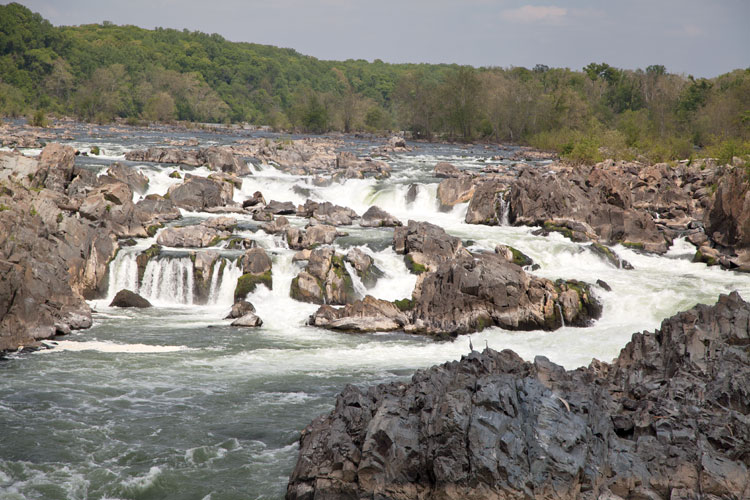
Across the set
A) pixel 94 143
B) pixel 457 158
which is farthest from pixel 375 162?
pixel 94 143

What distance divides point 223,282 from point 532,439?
59.8 feet

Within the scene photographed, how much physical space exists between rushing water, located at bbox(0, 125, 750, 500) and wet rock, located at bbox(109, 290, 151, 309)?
437 millimetres

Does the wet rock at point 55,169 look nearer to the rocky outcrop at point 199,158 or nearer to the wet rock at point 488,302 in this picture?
the rocky outcrop at point 199,158

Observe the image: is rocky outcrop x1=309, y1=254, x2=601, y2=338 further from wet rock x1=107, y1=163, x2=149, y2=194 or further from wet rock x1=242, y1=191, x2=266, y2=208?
wet rock x1=107, y1=163, x2=149, y2=194

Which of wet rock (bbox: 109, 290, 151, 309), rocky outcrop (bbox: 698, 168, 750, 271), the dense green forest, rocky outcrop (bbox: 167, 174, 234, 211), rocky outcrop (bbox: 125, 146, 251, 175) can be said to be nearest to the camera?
wet rock (bbox: 109, 290, 151, 309)

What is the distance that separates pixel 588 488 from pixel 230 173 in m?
38.8

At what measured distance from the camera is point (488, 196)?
37.5 metres

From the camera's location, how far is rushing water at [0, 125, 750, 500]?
12.5 metres

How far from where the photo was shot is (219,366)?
729 inches

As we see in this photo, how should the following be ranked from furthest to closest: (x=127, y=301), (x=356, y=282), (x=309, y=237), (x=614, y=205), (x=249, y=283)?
(x=614, y=205) → (x=309, y=237) → (x=356, y=282) → (x=249, y=283) → (x=127, y=301)

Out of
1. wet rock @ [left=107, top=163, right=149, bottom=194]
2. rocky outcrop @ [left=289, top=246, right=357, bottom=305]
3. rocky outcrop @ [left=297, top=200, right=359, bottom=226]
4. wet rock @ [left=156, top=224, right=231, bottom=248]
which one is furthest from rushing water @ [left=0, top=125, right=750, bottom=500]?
wet rock @ [left=107, top=163, right=149, bottom=194]

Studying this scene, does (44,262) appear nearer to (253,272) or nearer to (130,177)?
(253,272)

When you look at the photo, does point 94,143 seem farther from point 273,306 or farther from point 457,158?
point 273,306

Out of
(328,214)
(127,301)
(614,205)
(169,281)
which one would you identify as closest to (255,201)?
(328,214)
